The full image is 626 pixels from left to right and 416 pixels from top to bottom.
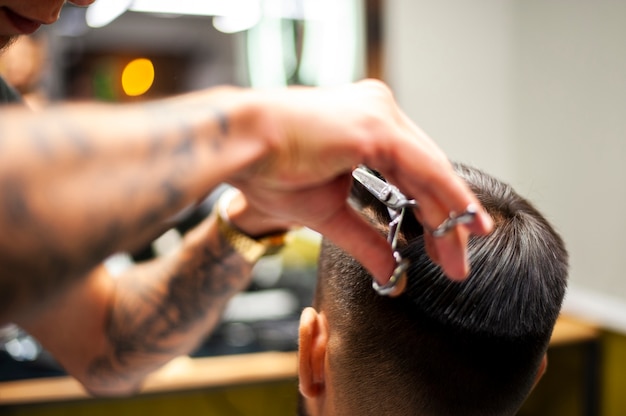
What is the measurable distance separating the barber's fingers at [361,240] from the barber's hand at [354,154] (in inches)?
3.2

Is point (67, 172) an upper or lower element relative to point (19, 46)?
upper

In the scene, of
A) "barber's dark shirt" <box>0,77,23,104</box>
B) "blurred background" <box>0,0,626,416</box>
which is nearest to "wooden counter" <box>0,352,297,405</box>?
"blurred background" <box>0,0,626,416</box>

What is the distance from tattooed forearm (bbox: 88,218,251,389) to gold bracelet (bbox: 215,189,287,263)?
0.15 ft

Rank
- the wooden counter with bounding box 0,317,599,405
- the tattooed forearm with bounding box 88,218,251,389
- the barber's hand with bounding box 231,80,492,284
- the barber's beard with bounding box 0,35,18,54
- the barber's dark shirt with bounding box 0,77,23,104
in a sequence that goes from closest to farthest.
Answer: the barber's hand with bounding box 231,80,492,284 < the barber's beard with bounding box 0,35,18,54 < the barber's dark shirt with bounding box 0,77,23,104 < the tattooed forearm with bounding box 88,218,251,389 < the wooden counter with bounding box 0,317,599,405

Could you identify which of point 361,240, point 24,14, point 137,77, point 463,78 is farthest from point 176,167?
point 137,77

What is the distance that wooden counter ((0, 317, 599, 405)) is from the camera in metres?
2.54

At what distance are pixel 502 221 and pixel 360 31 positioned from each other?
10.8ft

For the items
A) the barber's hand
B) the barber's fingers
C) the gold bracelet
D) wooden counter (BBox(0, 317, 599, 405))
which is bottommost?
wooden counter (BBox(0, 317, 599, 405))

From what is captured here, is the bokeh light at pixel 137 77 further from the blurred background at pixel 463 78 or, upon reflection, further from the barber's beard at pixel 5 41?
the barber's beard at pixel 5 41

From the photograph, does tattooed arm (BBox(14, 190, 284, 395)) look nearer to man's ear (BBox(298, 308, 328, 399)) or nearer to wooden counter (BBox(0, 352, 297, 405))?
man's ear (BBox(298, 308, 328, 399))

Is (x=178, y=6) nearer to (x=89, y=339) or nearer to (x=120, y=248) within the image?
(x=89, y=339)

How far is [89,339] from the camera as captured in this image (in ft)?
4.73

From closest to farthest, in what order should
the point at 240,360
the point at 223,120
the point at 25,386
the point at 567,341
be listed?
the point at 223,120, the point at 25,386, the point at 240,360, the point at 567,341

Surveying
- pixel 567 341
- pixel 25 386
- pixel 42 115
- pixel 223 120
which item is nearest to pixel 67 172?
pixel 42 115
